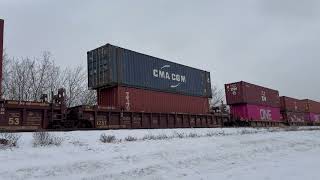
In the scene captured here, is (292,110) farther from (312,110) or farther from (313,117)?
(313,117)

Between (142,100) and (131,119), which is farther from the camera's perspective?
(142,100)

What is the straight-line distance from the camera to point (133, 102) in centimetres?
2080

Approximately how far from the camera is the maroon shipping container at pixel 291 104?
41562mm

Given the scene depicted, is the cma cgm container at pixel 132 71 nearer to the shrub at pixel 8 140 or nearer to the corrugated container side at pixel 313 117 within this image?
the shrub at pixel 8 140

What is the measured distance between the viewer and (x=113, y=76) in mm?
20094

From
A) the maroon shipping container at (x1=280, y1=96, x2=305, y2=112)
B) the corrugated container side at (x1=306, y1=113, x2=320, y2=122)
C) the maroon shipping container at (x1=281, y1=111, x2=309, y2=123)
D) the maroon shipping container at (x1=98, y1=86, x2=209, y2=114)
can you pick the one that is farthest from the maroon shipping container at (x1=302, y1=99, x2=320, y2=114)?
the maroon shipping container at (x1=98, y1=86, x2=209, y2=114)

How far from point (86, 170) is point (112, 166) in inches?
32.5

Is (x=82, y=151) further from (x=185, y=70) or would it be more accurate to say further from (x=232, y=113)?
(x=232, y=113)

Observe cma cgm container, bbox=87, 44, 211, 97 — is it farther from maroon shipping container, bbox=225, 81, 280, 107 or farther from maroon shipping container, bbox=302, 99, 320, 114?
maroon shipping container, bbox=302, 99, 320, 114

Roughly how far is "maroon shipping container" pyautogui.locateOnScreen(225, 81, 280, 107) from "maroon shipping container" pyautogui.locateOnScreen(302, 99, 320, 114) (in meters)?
14.7

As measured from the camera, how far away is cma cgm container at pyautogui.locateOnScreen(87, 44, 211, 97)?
2031 centimetres

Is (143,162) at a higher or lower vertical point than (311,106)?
lower

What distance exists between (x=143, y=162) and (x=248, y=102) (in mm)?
23829

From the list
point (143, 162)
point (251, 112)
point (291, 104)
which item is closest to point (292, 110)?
point (291, 104)
